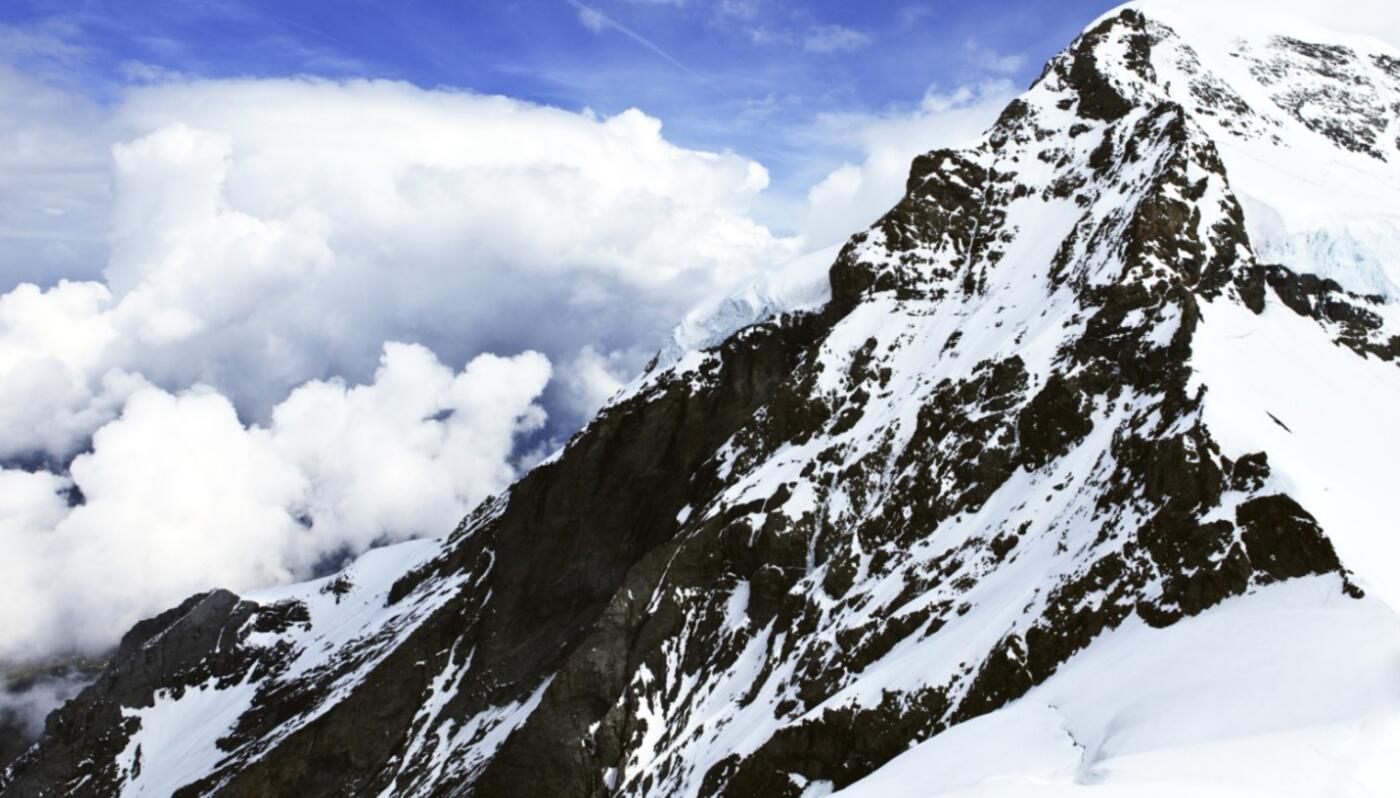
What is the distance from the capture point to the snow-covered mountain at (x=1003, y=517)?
134 feet

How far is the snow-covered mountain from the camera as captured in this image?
4084cm

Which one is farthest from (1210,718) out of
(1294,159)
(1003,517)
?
(1294,159)

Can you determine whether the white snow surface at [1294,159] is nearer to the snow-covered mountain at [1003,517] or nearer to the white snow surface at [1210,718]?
the snow-covered mountain at [1003,517]

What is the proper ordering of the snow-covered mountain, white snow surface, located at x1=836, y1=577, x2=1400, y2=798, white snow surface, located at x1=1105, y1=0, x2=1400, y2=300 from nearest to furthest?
white snow surface, located at x1=836, y1=577, x2=1400, y2=798, the snow-covered mountain, white snow surface, located at x1=1105, y1=0, x2=1400, y2=300

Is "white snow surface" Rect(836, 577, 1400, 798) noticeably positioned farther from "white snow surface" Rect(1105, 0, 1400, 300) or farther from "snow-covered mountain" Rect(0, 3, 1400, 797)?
"white snow surface" Rect(1105, 0, 1400, 300)

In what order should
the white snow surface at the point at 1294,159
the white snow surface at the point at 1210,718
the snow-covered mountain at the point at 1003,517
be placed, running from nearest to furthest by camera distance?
the white snow surface at the point at 1210,718, the snow-covered mountain at the point at 1003,517, the white snow surface at the point at 1294,159

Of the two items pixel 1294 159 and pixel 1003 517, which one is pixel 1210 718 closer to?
pixel 1003 517

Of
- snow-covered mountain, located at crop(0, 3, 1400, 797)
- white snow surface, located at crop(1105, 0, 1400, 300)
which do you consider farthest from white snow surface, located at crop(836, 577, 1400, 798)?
white snow surface, located at crop(1105, 0, 1400, 300)

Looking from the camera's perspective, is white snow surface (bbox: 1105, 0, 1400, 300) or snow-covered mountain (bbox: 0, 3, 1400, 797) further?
white snow surface (bbox: 1105, 0, 1400, 300)

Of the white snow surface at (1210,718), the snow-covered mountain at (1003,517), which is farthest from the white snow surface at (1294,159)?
the white snow surface at (1210,718)

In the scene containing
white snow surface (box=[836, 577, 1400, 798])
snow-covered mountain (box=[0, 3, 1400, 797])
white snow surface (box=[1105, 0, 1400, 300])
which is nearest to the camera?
white snow surface (box=[836, 577, 1400, 798])

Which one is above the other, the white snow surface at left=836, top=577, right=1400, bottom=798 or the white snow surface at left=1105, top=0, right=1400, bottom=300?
the white snow surface at left=1105, top=0, right=1400, bottom=300

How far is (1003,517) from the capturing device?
68.2m

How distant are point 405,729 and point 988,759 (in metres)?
96.2
